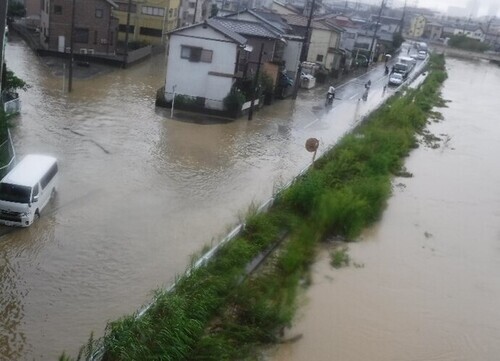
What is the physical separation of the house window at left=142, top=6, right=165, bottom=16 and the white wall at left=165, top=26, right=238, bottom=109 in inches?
812

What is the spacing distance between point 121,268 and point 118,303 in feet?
3.90

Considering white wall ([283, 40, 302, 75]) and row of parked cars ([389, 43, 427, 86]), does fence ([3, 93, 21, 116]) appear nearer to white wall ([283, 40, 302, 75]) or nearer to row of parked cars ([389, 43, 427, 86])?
white wall ([283, 40, 302, 75])

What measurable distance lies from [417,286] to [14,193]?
394 inches

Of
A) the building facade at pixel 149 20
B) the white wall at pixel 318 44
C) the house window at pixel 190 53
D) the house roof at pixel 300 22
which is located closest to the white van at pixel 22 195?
the house window at pixel 190 53

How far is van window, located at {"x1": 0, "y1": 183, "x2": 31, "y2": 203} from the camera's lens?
451 inches

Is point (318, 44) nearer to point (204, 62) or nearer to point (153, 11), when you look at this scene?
point (153, 11)

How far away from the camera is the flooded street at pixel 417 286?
10.0 meters

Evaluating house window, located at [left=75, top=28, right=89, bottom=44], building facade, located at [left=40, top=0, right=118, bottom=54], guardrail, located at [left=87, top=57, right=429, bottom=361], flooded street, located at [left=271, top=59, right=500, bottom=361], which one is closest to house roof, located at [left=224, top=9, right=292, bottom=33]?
building facade, located at [left=40, top=0, right=118, bottom=54]

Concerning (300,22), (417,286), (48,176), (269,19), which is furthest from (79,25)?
(417,286)

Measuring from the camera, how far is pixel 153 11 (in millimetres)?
43125

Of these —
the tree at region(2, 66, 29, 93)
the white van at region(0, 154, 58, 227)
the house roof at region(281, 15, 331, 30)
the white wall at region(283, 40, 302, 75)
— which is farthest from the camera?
the house roof at region(281, 15, 331, 30)

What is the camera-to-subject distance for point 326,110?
30.2 metres

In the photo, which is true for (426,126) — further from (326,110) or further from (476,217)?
(476,217)

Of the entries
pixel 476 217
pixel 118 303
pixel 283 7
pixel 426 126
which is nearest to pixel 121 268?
pixel 118 303
